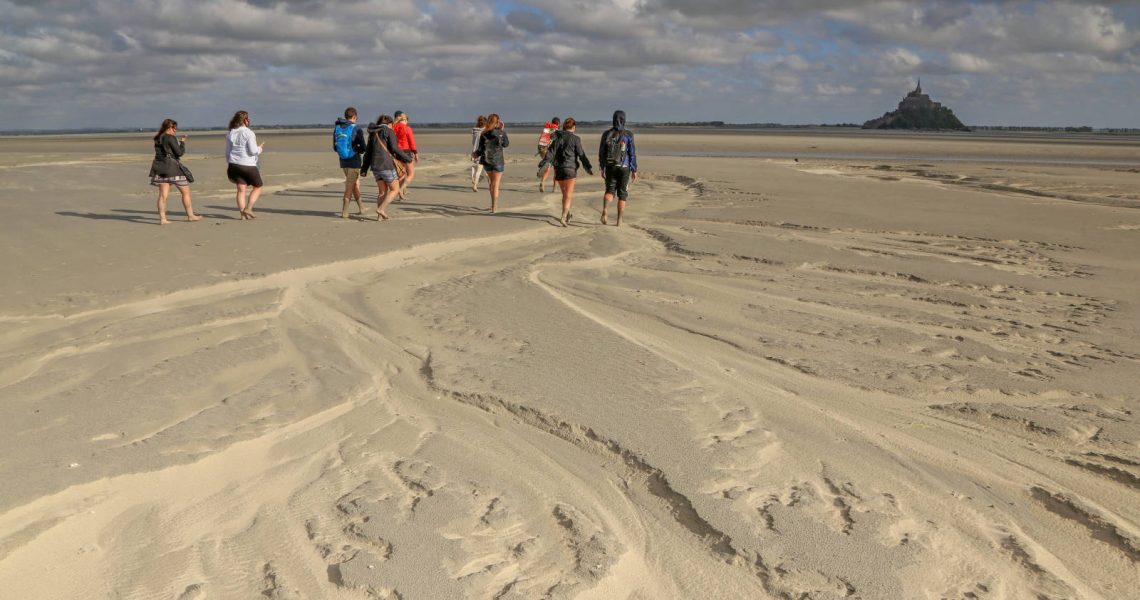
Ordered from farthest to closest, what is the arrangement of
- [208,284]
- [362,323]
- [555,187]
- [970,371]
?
[555,187], [208,284], [362,323], [970,371]

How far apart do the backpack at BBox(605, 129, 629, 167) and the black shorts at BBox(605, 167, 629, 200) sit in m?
0.11

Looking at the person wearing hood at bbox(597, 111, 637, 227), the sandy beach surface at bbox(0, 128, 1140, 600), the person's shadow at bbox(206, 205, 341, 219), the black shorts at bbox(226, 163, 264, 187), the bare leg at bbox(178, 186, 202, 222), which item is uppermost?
the person wearing hood at bbox(597, 111, 637, 227)

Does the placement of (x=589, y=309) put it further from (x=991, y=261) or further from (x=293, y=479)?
(x=991, y=261)

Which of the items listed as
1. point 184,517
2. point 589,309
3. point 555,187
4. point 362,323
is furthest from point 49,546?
point 555,187

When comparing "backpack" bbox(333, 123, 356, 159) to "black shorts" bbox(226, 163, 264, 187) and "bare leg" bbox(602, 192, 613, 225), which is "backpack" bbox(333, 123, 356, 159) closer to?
"black shorts" bbox(226, 163, 264, 187)

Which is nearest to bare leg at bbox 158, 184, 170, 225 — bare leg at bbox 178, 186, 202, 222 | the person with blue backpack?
bare leg at bbox 178, 186, 202, 222

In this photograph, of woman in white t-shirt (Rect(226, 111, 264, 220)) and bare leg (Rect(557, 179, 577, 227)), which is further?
bare leg (Rect(557, 179, 577, 227))

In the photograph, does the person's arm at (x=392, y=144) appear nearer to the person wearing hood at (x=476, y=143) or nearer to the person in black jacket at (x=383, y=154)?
the person in black jacket at (x=383, y=154)

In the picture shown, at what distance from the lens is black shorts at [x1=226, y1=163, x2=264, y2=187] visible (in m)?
11.8

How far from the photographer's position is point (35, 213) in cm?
1288

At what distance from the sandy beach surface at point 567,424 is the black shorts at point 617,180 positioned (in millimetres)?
2404

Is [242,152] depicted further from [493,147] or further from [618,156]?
[618,156]

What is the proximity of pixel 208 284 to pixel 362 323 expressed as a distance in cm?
213

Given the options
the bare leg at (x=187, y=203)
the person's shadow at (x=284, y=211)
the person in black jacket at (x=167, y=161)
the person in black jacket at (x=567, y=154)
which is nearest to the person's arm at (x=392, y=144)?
the person's shadow at (x=284, y=211)
